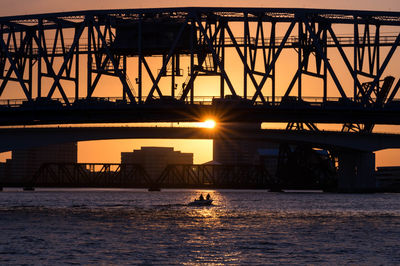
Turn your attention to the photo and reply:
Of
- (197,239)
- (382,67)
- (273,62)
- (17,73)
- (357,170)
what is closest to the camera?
(197,239)

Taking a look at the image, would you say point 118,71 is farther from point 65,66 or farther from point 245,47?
point 245,47

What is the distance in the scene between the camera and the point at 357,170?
192 metres

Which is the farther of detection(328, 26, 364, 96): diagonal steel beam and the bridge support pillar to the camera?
the bridge support pillar

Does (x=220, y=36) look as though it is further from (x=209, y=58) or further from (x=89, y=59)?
(x=89, y=59)

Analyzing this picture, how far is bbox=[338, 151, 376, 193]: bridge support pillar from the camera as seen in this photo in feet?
618

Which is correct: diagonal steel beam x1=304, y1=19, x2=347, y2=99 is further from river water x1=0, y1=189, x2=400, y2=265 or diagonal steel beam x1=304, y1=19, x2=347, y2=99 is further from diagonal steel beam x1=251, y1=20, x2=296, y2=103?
river water x1=0, y1=189, x2=400, y2=265

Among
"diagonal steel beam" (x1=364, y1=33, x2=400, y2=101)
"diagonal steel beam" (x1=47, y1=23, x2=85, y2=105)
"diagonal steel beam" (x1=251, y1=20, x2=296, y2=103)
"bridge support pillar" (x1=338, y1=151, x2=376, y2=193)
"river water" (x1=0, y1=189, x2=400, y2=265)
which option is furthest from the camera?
"bridge support pillar" (x1=338, y1=151, x2=376, y2=193)

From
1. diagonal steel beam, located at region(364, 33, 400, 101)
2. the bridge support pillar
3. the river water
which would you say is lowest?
the river water

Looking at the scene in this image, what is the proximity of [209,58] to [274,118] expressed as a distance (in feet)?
38.2

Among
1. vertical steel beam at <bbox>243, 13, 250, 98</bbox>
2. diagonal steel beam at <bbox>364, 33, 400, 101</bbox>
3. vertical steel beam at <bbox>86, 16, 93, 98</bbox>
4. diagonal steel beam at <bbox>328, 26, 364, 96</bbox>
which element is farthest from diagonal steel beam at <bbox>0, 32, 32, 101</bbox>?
diagonal steel beam at <bbox>364, 33, 400, 101</bbox>

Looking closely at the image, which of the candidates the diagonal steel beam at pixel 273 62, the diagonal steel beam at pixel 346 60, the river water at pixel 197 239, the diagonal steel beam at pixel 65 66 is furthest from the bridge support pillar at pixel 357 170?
the diagonal steel beam at pixel 65 66

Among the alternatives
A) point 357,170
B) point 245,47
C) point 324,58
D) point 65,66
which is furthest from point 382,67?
point 357,170

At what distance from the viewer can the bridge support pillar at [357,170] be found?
18838 centimetres

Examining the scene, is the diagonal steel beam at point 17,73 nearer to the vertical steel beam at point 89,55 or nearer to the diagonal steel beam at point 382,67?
the vertical steel beam at point 89,55
